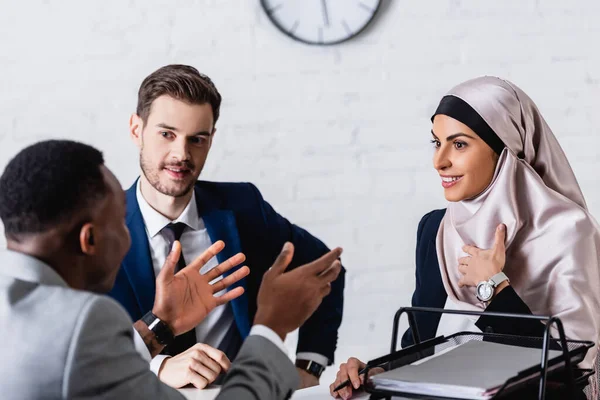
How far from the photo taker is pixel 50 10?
A: 7.88 feet

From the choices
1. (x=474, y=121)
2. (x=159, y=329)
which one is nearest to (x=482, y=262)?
(x=474, y=121)

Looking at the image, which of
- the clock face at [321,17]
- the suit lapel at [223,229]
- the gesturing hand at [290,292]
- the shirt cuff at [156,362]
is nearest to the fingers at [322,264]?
the gesturing hand at [290,292]

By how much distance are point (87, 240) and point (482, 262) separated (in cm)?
89

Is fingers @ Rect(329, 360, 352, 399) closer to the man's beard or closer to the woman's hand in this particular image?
the woman's hand

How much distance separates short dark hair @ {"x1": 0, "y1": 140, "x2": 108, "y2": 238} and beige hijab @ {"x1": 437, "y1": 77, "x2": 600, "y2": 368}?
3.25 ft

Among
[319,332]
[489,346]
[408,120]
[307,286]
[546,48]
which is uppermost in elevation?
[546,48]

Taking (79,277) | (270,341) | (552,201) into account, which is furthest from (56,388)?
(552,201)

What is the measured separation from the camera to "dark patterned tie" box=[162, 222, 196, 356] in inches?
71.4

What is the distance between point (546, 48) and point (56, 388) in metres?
2.22

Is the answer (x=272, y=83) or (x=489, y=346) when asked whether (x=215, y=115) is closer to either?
(x=272, y=83)

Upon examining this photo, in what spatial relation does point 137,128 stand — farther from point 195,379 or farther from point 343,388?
point 343,388

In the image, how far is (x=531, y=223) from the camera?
1.68m

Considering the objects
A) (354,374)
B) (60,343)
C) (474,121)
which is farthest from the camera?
(474,121)

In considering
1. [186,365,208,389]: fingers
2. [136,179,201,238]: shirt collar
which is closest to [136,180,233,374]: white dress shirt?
[136,179,201,238]: shirt collar
